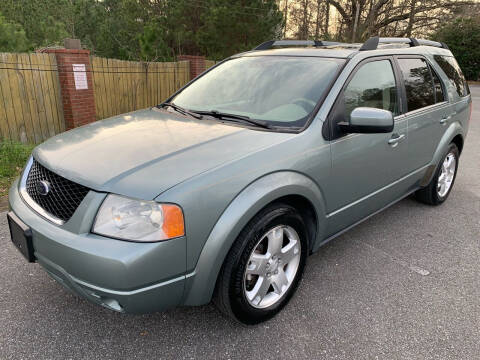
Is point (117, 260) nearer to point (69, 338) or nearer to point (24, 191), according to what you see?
point (69, 338)

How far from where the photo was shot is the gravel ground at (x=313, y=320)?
222 cm

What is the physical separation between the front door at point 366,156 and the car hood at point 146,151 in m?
0.54

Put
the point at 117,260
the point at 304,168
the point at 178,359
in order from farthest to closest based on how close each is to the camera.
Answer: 1. the point at 304,168
2. the point at 178,359
3. the point at 117,260

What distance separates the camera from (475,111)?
13.8 m

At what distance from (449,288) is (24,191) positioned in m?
3.06

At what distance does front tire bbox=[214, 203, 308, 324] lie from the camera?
2146mm

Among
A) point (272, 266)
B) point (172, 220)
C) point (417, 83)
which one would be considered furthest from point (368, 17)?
point (172, 220)

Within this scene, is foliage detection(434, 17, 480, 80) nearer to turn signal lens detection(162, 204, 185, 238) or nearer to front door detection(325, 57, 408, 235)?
front door detection(325, 57, 408, 235)

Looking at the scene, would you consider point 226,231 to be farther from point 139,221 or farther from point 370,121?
point 370,121

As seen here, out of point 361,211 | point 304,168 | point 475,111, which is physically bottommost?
point 475,111

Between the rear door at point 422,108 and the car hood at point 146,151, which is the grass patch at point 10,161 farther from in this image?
the rear door at point 422,108

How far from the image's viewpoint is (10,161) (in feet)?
17.0

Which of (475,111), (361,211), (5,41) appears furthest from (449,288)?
(475,111)

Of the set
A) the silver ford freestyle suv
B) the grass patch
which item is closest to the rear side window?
the silver ford freestyle suv
